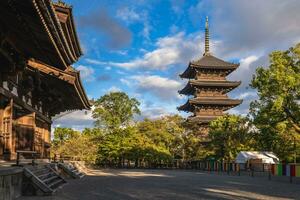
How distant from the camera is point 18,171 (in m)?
11.2

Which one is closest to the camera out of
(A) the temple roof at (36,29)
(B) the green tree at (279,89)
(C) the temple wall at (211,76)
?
(A) the temple roof at (36,29)

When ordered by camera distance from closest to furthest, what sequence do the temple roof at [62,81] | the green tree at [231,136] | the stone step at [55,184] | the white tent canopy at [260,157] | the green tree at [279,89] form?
1. the stone step at [55,184]
2. the temple roof at [62,81]
3. the green tree at [279,89]
4. the white tent canopy at [260,157]
5. the green tree at [231,136]

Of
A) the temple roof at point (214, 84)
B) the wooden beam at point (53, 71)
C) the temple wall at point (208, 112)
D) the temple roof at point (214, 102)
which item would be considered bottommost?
the wooden beam at point (53, 71)

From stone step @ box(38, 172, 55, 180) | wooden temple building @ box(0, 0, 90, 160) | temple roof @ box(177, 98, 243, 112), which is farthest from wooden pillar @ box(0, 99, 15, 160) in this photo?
temple roof @ box(177, 98, 243, 112)

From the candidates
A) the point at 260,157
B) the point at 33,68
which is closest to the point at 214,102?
the point at 260,157

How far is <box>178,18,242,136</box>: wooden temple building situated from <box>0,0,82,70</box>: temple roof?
48077 millimetres

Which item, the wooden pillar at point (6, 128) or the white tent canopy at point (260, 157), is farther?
the white tent canopy at point (260, 157)

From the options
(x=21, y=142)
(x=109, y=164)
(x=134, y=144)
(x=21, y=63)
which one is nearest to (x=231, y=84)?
(x=134, y=144)

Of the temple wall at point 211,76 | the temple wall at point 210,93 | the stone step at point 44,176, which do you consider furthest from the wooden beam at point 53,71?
the temple wall at point 211,76

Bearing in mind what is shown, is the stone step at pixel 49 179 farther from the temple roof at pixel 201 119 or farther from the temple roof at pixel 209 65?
the temple roof at pixel 209 65

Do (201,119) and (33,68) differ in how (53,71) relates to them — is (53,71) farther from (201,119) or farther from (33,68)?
(201,119)

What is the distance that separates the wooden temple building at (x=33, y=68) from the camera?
27.3 feet

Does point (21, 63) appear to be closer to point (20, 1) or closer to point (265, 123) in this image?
point (20, 1)

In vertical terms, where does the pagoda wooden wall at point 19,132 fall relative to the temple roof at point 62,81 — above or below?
below
